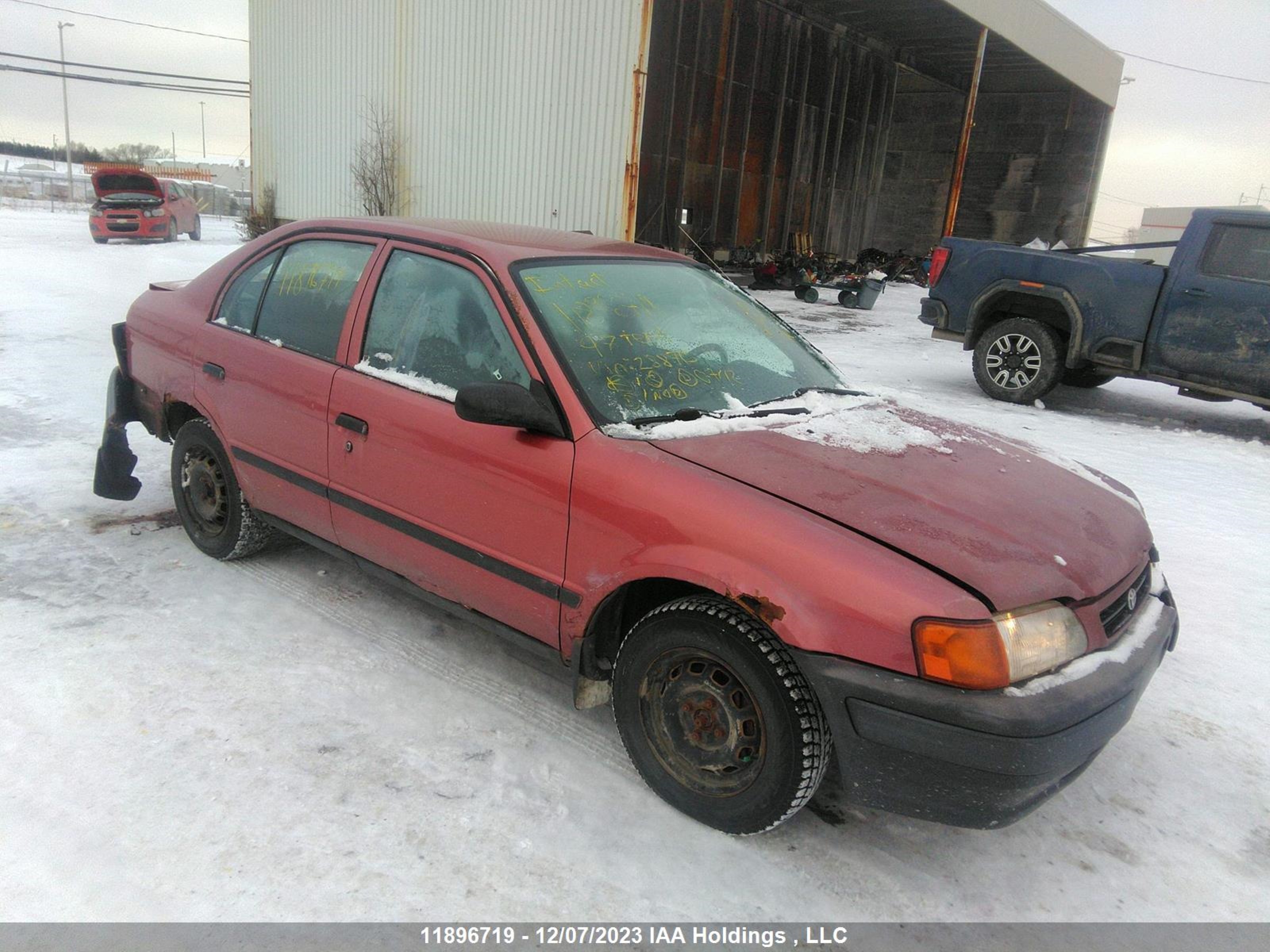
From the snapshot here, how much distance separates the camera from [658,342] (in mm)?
3084

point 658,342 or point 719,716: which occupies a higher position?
point 658,342

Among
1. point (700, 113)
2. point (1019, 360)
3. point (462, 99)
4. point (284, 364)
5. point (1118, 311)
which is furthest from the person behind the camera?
point (700, 113)

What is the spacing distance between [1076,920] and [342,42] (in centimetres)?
1987

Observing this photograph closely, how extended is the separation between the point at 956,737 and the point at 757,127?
2119 centimetres

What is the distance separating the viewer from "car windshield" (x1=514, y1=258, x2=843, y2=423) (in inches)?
112

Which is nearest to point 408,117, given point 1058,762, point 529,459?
point 529,459

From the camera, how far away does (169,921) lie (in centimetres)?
208

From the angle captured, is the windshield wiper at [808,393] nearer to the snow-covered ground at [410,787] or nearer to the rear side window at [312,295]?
the snow-covered ground at [410,787]

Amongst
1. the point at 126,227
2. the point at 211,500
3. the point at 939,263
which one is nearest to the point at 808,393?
the point at 211,500

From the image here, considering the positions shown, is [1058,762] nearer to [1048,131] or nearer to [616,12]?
[616,12]

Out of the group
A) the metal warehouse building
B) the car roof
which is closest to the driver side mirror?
the car roof

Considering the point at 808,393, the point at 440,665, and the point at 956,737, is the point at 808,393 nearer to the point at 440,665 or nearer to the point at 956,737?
the point at 956,737

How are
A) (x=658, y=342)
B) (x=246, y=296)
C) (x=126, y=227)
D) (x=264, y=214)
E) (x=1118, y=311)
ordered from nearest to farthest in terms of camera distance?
(x=658, y=342) → (x=246, y=296) → (x=1118, y=311) → (x=264, y=214) → (x=126, y=227)

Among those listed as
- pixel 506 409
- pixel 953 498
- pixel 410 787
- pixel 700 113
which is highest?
pixel 700 113
